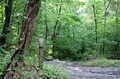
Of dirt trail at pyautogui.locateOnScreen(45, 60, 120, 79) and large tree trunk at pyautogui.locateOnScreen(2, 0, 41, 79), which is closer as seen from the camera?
large tree trunk at pyautogui.locateOnScreen(2, 0, 41, 79)

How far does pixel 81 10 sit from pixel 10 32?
2388 centimetres

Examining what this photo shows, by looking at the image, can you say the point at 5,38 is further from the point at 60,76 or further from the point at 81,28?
the point at 81,28

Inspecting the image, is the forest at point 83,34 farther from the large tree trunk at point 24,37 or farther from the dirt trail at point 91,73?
the large tree trunk at point 24,37

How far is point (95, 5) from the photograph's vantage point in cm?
→ 3011

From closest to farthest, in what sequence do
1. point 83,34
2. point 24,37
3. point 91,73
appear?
point 24,37, point 91,73, point 83,34

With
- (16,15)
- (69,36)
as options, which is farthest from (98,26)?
(16,15)

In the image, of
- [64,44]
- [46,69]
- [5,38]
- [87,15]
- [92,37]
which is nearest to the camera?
[46,69]

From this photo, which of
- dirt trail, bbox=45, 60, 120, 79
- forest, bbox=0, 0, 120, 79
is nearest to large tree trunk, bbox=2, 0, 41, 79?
dirt trail, bbox=45, 60, 120, 79

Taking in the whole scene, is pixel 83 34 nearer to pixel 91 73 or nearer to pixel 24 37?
pixel 91 73

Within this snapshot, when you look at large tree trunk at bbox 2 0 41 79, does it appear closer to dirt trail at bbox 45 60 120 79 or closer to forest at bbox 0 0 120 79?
dirt trail at bbox 45 60 120 79

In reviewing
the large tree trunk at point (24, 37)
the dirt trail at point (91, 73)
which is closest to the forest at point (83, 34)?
the dirt trail at point (91, 73)

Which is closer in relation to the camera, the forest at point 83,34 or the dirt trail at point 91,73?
the dirt trail at point 91,73

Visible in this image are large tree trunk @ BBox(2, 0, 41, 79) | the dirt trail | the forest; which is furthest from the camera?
the forest

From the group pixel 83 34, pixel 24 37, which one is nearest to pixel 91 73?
pixel 24 37
